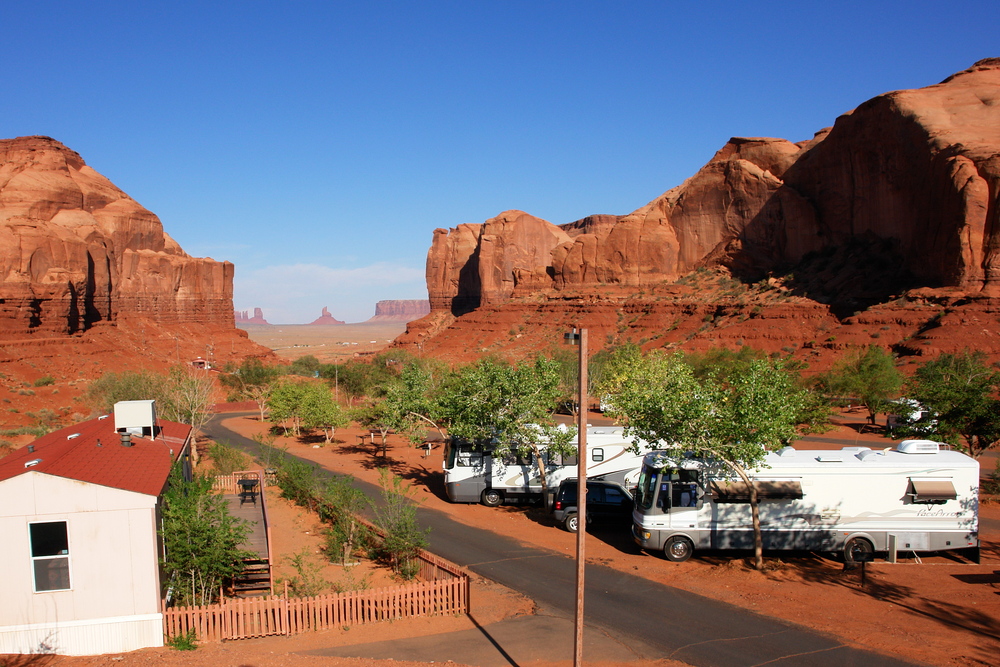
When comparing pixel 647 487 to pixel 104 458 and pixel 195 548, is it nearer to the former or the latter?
pixel 195 548

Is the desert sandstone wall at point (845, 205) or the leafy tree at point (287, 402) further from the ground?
the desert sandstone wall at point (845, 205)

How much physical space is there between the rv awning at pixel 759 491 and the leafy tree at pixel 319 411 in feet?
84.4

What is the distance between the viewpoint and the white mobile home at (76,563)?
A: 1109cm

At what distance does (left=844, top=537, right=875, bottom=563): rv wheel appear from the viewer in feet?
50.3

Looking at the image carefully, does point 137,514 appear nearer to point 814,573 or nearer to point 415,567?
point 415,567

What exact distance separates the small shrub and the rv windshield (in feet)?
31.3

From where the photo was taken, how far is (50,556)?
1123 centimetres

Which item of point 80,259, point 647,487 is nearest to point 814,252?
point 647,487

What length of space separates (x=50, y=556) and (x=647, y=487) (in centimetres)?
1164

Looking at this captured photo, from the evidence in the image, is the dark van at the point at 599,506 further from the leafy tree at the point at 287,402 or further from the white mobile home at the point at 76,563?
the leafy tree at the point at 287,402

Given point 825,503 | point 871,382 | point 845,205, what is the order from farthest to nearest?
point 845,205
point 871,382
point 825,503

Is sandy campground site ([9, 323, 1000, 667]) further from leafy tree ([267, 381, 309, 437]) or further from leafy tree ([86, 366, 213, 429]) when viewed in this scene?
leafy tree ([267, 381, 309, 437])

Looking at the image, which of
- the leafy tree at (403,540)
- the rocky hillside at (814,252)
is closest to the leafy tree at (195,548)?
the leafy tree at (403,540)

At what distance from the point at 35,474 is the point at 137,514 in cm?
164
